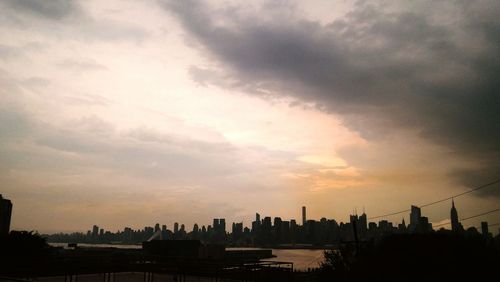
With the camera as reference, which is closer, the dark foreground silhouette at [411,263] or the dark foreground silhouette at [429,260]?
the dark foreground silhouette at [429,260]

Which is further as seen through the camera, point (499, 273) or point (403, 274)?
point (403, 274)

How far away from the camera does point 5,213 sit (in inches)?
3698

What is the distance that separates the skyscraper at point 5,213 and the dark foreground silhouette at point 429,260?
300 ft

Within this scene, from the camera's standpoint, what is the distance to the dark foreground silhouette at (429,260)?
65.1ft

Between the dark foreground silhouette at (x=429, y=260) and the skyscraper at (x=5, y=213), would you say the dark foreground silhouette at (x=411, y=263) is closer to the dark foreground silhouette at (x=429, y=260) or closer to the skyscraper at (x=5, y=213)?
the dark foreground silhouette at (x=429, y=260)

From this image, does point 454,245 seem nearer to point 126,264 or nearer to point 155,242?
point 126,264

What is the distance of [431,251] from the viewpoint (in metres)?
21.3

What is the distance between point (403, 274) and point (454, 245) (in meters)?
3.35

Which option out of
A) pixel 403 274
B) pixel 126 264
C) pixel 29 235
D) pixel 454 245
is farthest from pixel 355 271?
pixel 29 235

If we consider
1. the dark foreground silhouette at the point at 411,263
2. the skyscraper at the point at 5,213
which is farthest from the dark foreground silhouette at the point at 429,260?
the skyscraper at the point at 5,213

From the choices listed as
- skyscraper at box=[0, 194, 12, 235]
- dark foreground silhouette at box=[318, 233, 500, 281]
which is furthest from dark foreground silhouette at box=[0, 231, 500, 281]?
skyscraper at box=[0, 194, 12, 235]

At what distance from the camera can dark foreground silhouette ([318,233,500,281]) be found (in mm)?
19844

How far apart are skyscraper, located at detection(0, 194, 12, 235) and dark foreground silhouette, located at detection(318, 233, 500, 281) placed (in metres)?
91.6

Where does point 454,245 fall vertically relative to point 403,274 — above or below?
above
